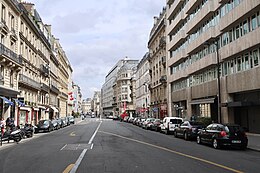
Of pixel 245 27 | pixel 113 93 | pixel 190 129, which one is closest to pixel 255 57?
pixel 245 27

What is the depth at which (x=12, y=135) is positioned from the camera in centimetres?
1995

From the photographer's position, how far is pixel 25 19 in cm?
3881

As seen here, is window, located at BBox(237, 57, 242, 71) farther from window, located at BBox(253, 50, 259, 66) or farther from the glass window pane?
the glass window pane

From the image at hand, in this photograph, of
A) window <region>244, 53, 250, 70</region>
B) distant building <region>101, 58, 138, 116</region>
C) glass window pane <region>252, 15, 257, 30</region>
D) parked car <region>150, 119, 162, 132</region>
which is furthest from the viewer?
distant building <region>101, 58, 138, 116</region>

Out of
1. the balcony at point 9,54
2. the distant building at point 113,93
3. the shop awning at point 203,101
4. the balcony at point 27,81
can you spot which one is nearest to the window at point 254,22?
the shop awning at point 203,101

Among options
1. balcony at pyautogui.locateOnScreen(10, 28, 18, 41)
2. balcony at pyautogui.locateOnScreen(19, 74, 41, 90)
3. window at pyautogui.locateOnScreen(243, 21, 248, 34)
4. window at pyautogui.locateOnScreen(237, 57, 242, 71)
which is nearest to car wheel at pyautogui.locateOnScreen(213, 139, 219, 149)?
window at pyautogui.locateOnScreen(237, 57, 242, 71)

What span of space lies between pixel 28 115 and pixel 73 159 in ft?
108

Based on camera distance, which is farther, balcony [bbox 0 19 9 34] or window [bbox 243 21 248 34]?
balcony [bbox 0 19 9 34]

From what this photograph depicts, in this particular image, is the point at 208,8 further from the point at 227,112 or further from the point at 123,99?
the point at 123,99

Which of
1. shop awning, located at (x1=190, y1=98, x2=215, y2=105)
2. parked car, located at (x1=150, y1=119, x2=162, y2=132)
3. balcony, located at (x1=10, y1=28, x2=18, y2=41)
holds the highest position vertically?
balcony, located at (x1=10, y1=28, x2=18, y2=41)

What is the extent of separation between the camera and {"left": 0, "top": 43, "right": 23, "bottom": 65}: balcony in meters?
29.0

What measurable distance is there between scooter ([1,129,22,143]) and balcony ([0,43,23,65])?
11.4 meters

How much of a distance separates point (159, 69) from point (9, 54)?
33.3 meters

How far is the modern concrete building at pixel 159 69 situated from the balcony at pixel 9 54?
26.8 m
